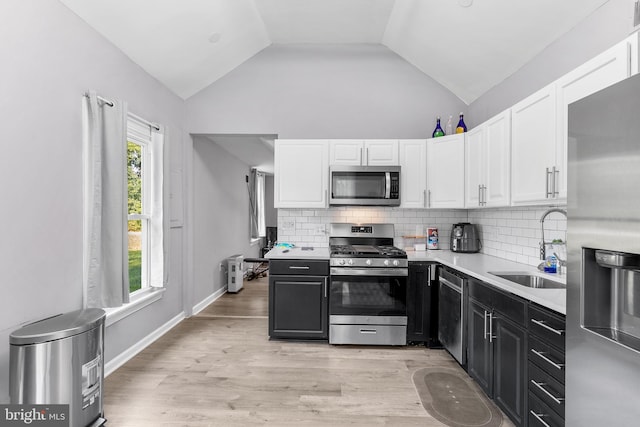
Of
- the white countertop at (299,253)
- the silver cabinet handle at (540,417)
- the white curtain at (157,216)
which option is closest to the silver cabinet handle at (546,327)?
the silver cabinet handle at (540,417)

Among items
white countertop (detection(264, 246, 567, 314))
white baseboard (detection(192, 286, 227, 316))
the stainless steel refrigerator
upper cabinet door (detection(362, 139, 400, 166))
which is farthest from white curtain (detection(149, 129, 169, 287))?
the stainless steel refrigerator

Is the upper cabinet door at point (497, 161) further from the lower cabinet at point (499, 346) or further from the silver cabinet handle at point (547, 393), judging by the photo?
the silver cabinet handle at point (547, 393)

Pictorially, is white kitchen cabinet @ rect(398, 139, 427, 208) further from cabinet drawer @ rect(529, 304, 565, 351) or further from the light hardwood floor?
cabinet drawer @ rect(529, 304, 565, 351)

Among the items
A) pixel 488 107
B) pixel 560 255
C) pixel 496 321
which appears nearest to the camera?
pixel 496 321

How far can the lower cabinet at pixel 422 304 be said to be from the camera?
3.11 metres

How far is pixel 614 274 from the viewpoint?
111cm

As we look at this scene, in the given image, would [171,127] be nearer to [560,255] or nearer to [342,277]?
[342,277]

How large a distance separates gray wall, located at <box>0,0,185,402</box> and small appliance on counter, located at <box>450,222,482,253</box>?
3461 mm

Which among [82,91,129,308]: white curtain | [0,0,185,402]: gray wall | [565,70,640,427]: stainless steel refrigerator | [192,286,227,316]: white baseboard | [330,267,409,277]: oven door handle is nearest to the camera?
[565,70,640,427]: stainless steel refrigerator

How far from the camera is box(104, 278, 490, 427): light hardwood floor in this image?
2.08 metres

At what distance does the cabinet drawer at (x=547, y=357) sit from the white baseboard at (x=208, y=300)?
→ 3.74 metres

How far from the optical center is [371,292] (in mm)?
3133

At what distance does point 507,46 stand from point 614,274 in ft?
7.85

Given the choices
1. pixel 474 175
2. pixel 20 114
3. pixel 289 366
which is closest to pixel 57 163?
pixel 20 114
